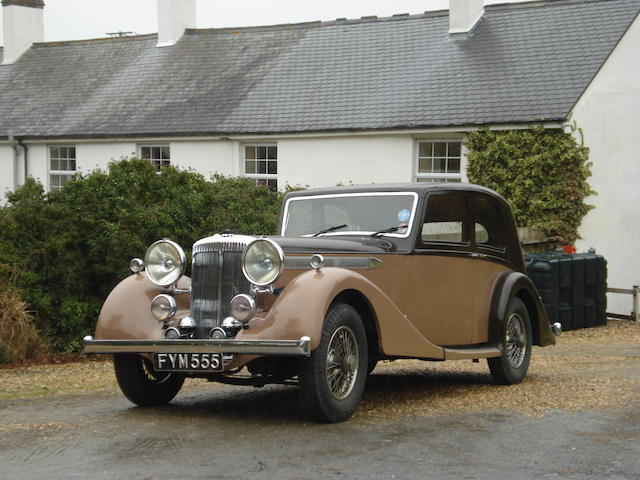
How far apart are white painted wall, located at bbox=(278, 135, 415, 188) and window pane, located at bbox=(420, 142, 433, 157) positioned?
0.90ft

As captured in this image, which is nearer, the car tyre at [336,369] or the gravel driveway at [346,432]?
the gravel driveway at [346,432]

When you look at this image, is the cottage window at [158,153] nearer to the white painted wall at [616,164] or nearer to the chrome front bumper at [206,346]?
the white painted wall at [616,164]

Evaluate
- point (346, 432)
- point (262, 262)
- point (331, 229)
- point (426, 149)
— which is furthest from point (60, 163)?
point (346, 432)

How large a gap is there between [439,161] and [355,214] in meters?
13.2

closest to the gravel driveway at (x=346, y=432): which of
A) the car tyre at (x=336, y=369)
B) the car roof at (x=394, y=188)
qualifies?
the car tyre at (x=336, y=369)

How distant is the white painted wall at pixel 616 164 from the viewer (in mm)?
19594

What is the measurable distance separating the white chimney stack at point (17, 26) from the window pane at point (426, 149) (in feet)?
51.6

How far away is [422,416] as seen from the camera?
6801 millimetres

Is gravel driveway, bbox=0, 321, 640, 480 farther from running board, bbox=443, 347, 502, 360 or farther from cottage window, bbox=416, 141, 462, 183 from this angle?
cottage window, bbox=416, 141, 462, 183

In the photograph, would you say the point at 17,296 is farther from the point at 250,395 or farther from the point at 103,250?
the point at 250,395

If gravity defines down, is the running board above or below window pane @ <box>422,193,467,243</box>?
below

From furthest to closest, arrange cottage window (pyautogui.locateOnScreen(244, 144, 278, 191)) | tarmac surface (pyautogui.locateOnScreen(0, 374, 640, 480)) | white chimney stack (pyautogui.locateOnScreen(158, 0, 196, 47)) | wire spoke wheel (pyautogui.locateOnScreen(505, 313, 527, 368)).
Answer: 1. white chimney stack (pyautogui.locateOnScreen(158, 0, 196, 47))
2. cottage window (pyautogui.locateOnScreen(244, 144, 278, 191))
3. wire spoke wheel (pyautogui.locateOnScreen(505, 313, 527, 368))
4. tarmac surface (pyautogui.locateOnScreen(0, 374, 640, 480))

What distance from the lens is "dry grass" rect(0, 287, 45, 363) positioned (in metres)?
11.7

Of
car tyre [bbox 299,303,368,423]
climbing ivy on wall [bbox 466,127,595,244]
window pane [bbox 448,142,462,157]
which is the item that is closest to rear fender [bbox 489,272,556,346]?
car tyre [bbox 299,303,368,423]
